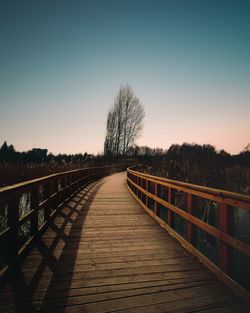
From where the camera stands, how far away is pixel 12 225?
3.87 metres

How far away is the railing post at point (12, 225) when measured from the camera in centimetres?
387

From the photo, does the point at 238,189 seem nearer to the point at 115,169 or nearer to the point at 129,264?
the point at 129,264

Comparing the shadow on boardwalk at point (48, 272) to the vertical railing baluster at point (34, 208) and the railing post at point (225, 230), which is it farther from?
the railing post at point (225, 230)

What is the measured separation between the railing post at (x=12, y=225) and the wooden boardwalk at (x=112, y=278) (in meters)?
0.31

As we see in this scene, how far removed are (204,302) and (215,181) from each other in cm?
1222

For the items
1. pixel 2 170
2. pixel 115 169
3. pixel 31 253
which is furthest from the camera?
pixel 115 169

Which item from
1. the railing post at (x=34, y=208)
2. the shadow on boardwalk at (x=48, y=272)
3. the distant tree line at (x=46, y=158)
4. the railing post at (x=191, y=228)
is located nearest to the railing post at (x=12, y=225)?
the shadow on boardwalk at (x=48, y=272)

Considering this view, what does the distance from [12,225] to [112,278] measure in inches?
67.2

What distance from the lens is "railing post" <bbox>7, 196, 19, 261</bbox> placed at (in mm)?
3867

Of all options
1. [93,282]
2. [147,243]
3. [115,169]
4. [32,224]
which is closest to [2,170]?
[32,224]

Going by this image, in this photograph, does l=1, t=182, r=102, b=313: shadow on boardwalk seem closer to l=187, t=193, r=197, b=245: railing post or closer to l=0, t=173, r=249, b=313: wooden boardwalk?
l=0, t=173, r=249, b=313: wooden boardwalk

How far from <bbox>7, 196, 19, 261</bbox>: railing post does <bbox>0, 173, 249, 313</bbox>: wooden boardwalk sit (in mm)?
307

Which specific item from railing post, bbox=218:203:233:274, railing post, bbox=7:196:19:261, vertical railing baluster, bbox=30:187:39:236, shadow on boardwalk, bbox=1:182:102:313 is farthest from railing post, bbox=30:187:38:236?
railing post, bbox=218:203:233:274

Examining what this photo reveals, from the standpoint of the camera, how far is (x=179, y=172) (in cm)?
1705
